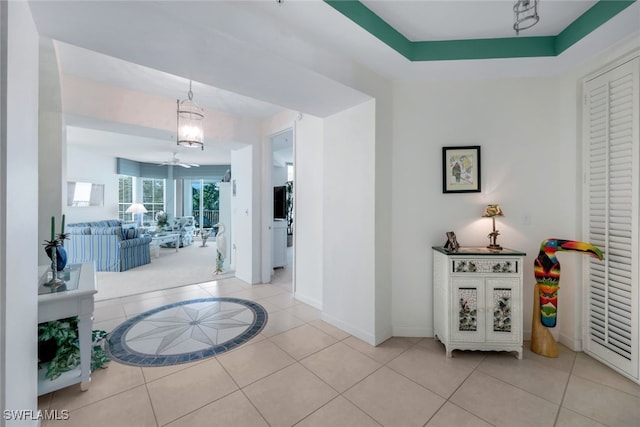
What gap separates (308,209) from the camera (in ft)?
12.1

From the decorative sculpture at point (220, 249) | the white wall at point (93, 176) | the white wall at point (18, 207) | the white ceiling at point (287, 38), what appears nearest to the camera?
the white wall at point (18, 207)

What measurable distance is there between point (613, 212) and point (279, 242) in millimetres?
4724

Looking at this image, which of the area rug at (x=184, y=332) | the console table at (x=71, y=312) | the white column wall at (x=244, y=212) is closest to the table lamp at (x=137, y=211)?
the white column wall at (x=244, y=212)

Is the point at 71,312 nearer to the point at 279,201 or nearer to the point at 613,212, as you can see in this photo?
the point at 279,201

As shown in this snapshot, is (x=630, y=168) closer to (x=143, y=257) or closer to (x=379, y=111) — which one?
(x=379, y=111)

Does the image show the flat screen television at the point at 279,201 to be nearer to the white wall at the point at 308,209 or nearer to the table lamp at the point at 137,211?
the white wall at the point at 308,209

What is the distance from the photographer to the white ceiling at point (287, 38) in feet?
5.00

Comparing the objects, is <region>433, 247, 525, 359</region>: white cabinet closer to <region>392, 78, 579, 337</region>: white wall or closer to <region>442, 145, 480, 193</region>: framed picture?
<region>392, 78, 579, 337</region>: white wall

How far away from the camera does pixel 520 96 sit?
2576 mm

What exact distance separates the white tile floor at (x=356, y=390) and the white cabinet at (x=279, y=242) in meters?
2.92

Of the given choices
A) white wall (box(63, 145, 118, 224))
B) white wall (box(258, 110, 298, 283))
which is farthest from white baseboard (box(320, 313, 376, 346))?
white wall (box(63, 145, 118, 224))

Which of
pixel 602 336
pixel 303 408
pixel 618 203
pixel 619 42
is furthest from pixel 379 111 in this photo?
pixel 602 336

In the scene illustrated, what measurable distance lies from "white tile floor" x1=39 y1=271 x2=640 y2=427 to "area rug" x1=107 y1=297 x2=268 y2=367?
0.45 ft

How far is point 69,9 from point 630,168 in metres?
3.93
